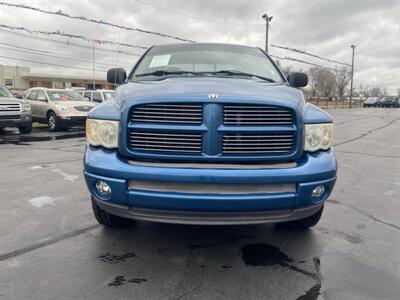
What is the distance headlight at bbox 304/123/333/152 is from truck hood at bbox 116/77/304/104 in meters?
0.25

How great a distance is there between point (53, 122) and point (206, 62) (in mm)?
11813

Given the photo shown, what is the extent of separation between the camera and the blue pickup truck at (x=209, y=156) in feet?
8.80

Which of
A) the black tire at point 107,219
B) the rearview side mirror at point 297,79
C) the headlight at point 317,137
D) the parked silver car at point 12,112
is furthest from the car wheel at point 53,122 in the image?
the headlight at point 317,137

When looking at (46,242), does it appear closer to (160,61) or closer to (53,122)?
(160,61)

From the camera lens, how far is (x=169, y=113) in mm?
2824

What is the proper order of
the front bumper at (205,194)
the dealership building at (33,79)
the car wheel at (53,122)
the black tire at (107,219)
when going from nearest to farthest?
the front bumper at (205,194) → the black tire at (107,219) → the car wheel at (53,122) → the dealership building at (33,79)

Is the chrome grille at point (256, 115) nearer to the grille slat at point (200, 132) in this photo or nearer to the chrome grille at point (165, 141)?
the grille slat at point (200, 132)

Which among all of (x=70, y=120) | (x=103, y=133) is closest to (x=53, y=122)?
(x=70, y=120)

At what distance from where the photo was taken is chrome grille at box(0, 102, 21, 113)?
11.9m

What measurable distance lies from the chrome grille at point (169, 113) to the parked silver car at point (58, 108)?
1222 cm

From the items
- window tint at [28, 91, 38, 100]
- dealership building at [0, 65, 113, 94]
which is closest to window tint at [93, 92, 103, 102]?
window tint at [28, 91, 38, 100]

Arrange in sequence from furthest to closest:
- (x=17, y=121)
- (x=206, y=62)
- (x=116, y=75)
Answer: (x=17, y=121) < (x=116, y=75) < (x=206, y=62)

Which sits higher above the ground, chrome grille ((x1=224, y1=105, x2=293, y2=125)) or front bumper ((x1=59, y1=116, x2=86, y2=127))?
chrome grille ((x1=224, y1=105, x2=293, y2=125))

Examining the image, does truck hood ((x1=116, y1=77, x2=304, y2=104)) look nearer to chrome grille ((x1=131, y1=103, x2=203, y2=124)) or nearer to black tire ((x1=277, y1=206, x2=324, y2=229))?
chrome grille ((x1=131, y1=103, x2=203, y2=124))
